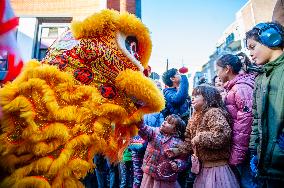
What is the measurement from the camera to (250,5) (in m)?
21.0

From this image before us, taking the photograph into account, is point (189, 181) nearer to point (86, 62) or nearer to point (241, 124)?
point (241, 124)

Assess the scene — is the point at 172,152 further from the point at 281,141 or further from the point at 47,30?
the point at 47,30

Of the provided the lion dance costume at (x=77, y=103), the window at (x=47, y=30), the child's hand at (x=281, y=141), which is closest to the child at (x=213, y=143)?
the child's hand at (x=281, y=141)

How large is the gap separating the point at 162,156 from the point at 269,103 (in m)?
1.45

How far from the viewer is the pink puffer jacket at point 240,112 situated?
2.36 m

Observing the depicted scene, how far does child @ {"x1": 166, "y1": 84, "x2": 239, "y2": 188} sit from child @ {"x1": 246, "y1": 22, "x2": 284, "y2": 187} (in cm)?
33

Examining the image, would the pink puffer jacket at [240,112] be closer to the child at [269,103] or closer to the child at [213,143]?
the child at [213,143]

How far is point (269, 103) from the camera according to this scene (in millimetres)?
1891

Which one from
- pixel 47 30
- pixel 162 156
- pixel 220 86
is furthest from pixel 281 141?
→ pixel 47 30

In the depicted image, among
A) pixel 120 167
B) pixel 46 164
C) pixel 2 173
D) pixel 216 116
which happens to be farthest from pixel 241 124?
pixel 120 167

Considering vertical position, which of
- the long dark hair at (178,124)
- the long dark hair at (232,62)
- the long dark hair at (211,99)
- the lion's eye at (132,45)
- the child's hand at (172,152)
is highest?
the long dark hair at (232,62)

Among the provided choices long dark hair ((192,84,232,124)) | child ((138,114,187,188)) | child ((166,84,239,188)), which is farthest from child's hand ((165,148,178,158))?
long dark hair ((192,84,232,124))

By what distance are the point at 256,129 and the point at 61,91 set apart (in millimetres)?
1584

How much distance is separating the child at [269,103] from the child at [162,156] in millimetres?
1025
